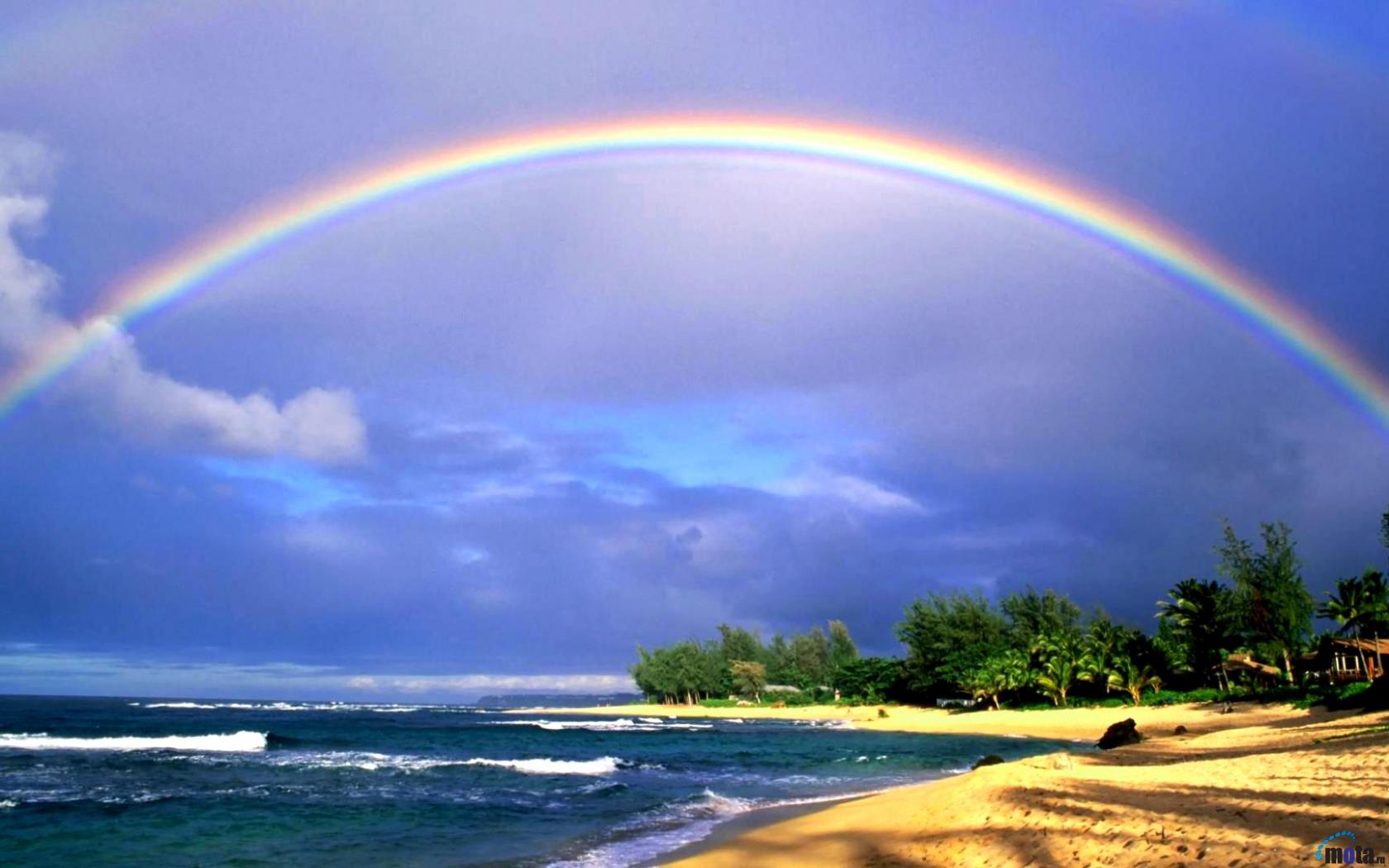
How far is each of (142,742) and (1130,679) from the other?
67973 millimetres

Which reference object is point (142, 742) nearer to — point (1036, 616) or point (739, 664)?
point (1036, 616)

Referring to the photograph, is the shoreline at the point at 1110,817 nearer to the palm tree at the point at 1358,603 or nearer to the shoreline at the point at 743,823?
the shoreline at the point at 743,823

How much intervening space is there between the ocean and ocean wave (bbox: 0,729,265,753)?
1.00 feet

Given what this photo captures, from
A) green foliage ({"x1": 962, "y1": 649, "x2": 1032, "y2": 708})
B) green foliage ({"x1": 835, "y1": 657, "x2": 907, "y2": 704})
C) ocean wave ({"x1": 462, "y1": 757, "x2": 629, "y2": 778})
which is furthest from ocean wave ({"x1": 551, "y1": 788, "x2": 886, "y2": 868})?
green foliage ({"x1": 835, "y1": 657, "x2": 907, "y2": 704})

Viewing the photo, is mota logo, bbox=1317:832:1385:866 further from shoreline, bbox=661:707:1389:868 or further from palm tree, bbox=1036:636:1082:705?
palm tree, bbox=1036:636:1082:705

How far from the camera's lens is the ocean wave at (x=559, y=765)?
3950 cm

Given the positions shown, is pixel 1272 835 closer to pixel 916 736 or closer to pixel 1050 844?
pixel 1050 844

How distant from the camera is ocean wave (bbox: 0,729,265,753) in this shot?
2077 inches

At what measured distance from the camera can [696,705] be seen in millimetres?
158375

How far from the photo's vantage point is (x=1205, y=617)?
59281 mm

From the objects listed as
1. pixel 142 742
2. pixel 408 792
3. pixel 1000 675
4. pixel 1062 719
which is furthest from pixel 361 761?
pixel 1000 675

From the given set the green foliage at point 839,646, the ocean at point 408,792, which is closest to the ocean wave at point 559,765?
the ocean at point 408,792

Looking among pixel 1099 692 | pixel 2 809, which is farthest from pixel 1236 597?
pixel 2 809

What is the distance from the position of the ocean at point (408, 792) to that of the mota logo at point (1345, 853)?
12.2 meters
